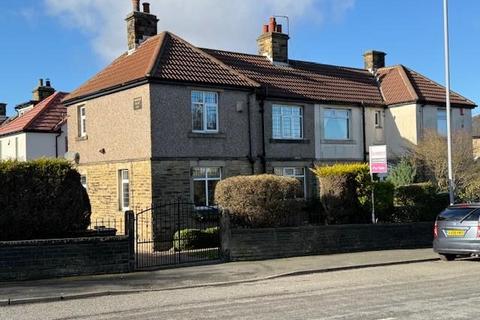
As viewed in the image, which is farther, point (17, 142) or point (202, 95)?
point (17, 142)

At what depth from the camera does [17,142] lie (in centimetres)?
3291

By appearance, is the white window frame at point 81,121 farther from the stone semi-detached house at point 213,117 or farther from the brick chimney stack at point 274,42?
the brick chimney stack at point 274,42

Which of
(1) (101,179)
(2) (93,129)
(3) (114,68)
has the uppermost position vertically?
(3) (114,68)

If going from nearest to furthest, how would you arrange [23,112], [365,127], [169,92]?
[169,92] < [365,127] < [23,112]

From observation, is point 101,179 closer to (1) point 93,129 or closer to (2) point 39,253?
(1) point 93,129

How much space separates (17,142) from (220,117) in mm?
16279

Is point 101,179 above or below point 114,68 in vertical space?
below

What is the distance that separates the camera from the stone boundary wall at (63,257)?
12.7 m

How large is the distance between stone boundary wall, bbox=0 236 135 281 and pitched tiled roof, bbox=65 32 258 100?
7.60 metres

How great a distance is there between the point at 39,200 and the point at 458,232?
10.4 m

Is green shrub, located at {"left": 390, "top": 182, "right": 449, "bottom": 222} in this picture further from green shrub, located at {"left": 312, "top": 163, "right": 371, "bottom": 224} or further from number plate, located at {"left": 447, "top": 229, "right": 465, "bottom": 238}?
number plate, located at {"left": 447, "top": 229, "right": 465, "bottom": 238}

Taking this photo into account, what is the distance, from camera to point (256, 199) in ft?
53.8

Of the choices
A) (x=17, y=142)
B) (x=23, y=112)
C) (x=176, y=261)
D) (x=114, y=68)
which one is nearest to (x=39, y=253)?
(x=176, y=261)

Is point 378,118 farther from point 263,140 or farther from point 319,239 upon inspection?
point 319,239
